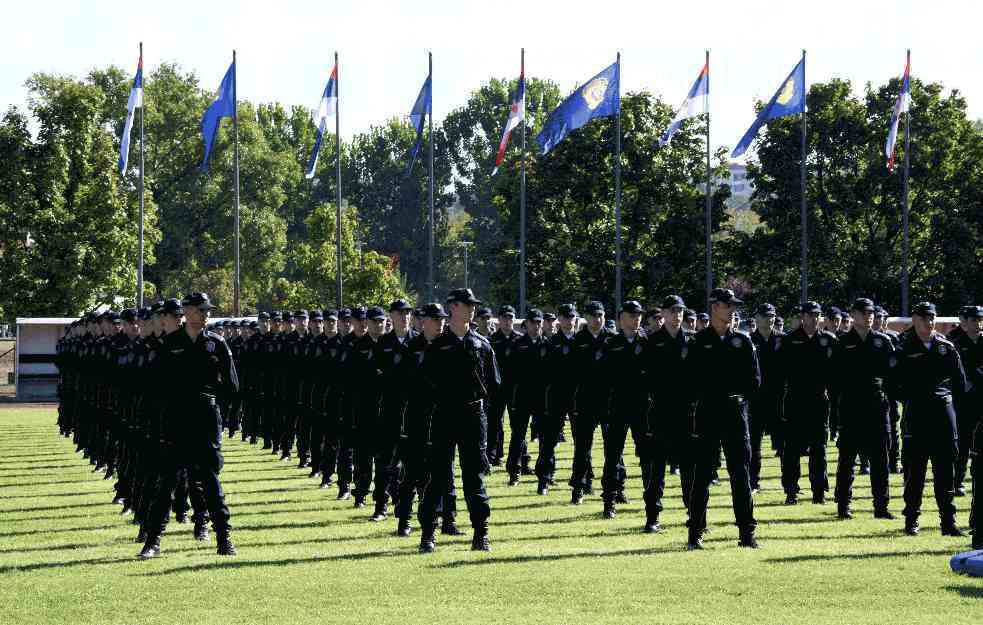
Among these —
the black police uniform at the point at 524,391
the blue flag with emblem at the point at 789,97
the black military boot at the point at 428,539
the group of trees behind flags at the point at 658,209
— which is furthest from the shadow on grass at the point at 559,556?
the group of trees behind flags at the point at 658,209

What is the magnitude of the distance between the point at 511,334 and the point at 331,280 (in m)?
51.0

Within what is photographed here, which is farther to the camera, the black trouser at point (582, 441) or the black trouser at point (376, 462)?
the black trouser at point (582, 441)

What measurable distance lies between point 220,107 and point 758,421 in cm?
3344

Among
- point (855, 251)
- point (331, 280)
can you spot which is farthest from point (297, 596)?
point (331, 280)

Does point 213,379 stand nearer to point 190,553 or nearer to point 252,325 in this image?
point 190,553

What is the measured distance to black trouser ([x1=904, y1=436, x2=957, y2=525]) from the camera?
13.7 meters

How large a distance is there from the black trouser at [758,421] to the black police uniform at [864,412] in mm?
2088

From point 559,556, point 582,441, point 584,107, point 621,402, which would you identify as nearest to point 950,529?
point 621,402

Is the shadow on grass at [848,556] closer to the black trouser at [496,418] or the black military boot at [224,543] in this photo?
the black military boot at [224,543]

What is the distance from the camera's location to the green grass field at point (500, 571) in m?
9.83

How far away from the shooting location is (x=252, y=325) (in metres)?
28.2

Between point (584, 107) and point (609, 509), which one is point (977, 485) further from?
point (584, 107)

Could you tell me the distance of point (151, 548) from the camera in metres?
12.8

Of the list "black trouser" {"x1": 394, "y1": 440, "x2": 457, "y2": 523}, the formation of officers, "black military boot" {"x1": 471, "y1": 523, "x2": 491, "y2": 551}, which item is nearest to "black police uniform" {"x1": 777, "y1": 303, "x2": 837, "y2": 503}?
the formation of officers
